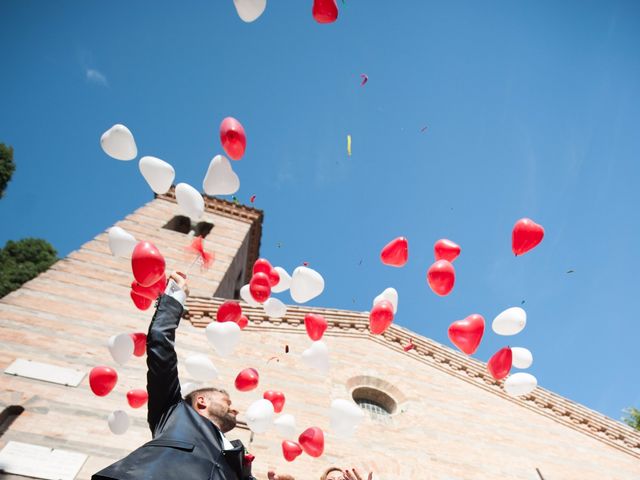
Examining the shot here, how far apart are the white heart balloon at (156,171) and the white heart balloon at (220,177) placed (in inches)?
20.1

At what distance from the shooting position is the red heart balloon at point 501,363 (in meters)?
4.63

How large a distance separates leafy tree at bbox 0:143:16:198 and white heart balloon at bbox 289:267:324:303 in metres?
21.9

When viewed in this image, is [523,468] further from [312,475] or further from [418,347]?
[312,475]

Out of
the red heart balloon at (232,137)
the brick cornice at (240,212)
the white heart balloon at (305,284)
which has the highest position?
the brick cornice at (240,212)

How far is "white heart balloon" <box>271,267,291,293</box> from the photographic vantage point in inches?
203

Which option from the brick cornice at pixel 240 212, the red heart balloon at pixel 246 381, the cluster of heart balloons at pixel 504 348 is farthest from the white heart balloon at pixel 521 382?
the brick cornice at pixel 240 212

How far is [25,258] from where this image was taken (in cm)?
2200

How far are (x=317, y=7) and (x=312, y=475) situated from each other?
605cm

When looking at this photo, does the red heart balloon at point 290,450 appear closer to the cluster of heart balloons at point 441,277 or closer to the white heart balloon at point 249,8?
the cluster of heart balloons at point 441,277

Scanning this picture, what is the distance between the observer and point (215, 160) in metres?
4.04

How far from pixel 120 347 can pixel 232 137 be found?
2565 millimetres

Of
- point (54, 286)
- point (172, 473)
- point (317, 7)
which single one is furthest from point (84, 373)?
point (317, 7)

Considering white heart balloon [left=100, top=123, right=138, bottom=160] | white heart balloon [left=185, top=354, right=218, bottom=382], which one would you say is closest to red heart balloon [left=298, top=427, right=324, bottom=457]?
white heart balloon [left=185, top=354, right=218, bottom=382]

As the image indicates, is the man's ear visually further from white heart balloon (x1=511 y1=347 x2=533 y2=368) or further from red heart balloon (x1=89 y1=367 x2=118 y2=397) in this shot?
white heart balloon (x1=511 y1=347 x2=533 y2=368)
